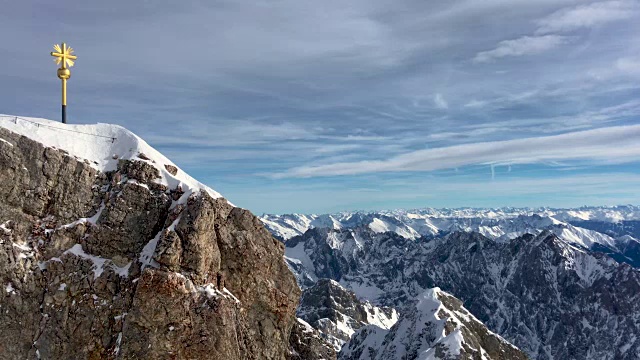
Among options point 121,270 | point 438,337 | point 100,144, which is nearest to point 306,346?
point 121,270

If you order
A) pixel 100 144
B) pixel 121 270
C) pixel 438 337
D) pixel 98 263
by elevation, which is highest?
pixel 100 144

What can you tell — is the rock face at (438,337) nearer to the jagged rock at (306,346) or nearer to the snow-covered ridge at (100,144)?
the jagged rock at (306,346)

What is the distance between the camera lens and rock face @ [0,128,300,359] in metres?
44.4

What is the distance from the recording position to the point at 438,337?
404 ft

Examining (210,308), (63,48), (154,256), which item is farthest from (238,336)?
(63,48)

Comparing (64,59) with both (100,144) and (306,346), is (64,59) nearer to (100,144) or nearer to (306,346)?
(100,144)

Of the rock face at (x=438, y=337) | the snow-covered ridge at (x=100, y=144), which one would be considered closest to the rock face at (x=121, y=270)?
the snow-covered ridge at (x=100, y=144)

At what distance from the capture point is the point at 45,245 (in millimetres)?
47188

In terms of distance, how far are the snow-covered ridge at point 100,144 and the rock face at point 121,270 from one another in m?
0.86

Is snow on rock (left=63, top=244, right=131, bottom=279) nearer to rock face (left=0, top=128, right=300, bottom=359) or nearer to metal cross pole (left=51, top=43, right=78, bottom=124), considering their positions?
rock face (left=0, top=128, right=300, bottom=359)

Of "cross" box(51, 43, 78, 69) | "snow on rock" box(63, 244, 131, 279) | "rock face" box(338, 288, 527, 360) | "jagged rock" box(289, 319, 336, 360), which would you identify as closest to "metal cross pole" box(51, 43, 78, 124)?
"cross" box(51, 43, 78, 69)

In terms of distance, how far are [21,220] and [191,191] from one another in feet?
55.3

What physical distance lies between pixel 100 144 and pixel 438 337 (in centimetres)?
10020

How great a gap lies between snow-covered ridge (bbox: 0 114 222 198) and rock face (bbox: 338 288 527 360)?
77937mm
